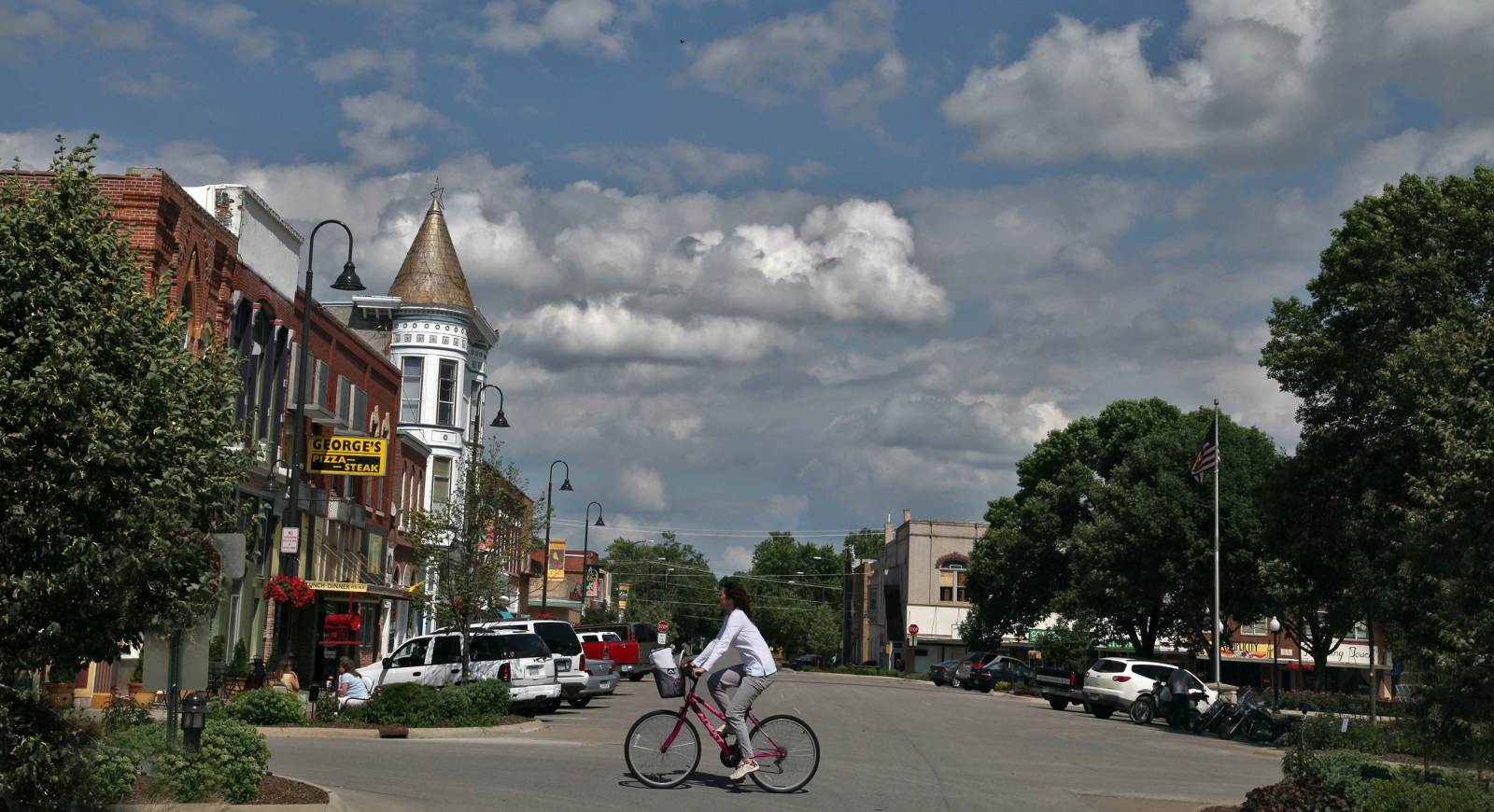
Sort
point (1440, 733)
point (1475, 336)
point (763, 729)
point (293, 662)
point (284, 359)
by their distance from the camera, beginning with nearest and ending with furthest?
1. point (1440, 733)
2. point (763, 729)
3. point (1475, 336)
4. point (284, 359)
5. point (293, 662)

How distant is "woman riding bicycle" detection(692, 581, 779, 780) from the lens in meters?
13.8

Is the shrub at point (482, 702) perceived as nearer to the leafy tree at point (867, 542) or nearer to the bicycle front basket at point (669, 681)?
the bicycle front basket at point (669, 681)

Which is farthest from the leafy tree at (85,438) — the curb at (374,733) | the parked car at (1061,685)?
the parked car at (1061,685)

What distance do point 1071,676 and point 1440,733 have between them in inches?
1251

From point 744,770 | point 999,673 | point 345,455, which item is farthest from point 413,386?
point 744,770

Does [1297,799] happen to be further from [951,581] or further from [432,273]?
[951,581]

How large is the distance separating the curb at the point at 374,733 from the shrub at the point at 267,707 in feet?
0.73

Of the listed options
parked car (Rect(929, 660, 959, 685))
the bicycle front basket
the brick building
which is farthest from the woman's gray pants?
parked car (Rect(929, 660, 959, 685))

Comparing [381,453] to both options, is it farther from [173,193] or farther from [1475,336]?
[1475,336]

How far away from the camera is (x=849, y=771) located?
58.8ft

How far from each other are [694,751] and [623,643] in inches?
1350

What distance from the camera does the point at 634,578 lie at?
183875mm

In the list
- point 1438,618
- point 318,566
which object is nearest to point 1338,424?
point 1438,618

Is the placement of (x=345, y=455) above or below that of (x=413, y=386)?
below
